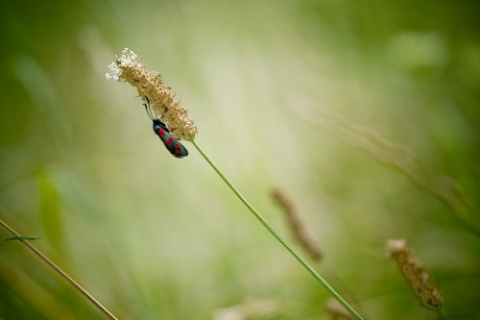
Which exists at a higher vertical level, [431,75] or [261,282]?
[431,75]

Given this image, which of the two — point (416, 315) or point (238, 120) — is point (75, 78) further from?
point (416, 315)

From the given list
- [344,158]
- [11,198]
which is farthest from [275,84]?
[11,198]

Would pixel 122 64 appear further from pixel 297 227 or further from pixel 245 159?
pixel 245 159

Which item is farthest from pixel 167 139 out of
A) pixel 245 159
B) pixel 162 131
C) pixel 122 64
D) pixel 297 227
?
pixel 245 159

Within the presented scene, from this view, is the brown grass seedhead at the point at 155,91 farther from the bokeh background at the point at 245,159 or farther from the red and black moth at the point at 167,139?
the bokeh background at the point at 245,159

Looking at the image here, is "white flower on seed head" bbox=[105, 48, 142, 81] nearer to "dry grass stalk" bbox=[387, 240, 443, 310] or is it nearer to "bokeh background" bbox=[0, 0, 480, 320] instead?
"dry grass stalk" bbox=[387, 240, 443, 310]

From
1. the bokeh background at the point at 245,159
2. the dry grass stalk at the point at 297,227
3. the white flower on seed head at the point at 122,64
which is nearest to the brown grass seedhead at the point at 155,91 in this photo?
the white flower on seed head at the point at 122,64

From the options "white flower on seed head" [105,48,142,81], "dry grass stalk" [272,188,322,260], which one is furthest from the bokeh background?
"white flower on seed head" [105,48,142,81]
